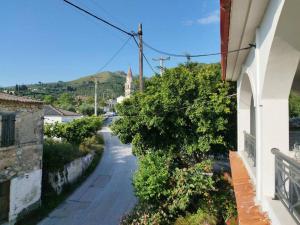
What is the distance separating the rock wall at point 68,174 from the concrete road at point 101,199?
804 millimetres

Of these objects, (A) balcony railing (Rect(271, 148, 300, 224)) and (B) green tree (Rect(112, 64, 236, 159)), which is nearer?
(A) balcony railing (Rect(271, 148, 300, 224))

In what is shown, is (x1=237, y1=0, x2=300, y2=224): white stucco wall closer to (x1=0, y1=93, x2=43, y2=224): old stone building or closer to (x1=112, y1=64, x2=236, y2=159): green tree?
(x1=112, y1=64, x2=236, y2=159): green tree

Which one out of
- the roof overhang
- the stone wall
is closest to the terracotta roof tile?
the roof overhang

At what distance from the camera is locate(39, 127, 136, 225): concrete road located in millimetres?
15633

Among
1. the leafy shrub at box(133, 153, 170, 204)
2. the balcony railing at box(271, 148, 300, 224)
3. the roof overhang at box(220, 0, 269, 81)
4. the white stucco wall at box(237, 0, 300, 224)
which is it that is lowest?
the leafy shrub at box(133, 153, 170, 204)

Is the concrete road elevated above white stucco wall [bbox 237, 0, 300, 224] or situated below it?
below

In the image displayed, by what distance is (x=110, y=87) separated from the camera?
6201 inches

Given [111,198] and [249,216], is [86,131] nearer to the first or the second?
[111,198]

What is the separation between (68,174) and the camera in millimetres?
20609

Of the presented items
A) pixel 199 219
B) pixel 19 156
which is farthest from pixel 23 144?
pixel 199 219

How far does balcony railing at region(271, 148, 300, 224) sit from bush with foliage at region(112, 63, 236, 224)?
8209 millimetres

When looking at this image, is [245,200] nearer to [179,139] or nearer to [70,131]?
[179,139]

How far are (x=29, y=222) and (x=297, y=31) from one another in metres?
15.0

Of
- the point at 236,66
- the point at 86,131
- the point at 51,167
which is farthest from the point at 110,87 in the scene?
the point at 236,66
